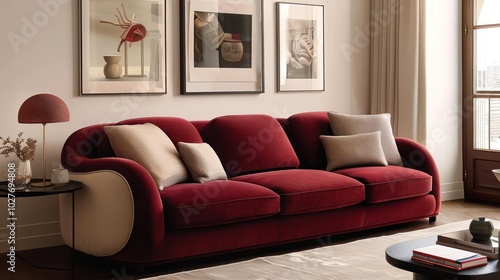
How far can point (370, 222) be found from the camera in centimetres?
496

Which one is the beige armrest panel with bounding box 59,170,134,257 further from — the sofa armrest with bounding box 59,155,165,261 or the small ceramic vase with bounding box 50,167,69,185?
the small ceramic vase with bounding box 50,167,69,185

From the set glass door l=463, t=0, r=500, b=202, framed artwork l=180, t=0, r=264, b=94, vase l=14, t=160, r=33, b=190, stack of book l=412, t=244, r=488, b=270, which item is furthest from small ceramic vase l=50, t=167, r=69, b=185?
glass door l=463, t=0, r=500, b=202

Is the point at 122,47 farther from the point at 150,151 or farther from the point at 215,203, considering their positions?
the point at 215,203

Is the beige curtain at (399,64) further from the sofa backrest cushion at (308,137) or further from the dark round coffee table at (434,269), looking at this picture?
the dark round coffee table at (434,269)

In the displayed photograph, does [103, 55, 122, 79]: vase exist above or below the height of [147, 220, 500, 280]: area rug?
above

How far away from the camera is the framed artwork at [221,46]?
526 cm

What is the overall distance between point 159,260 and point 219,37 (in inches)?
84.8

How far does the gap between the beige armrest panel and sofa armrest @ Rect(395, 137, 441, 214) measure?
2559 millimetres

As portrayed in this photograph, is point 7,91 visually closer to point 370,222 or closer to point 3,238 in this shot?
point 3,238

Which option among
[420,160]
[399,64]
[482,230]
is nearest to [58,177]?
[482,230]

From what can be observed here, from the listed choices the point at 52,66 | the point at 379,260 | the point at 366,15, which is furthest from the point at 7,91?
the point at 366,15

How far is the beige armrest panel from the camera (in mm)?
3900

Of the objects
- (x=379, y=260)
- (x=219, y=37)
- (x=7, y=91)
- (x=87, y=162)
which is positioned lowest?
(x=379, y=260)

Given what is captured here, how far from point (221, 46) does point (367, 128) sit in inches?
53.3
